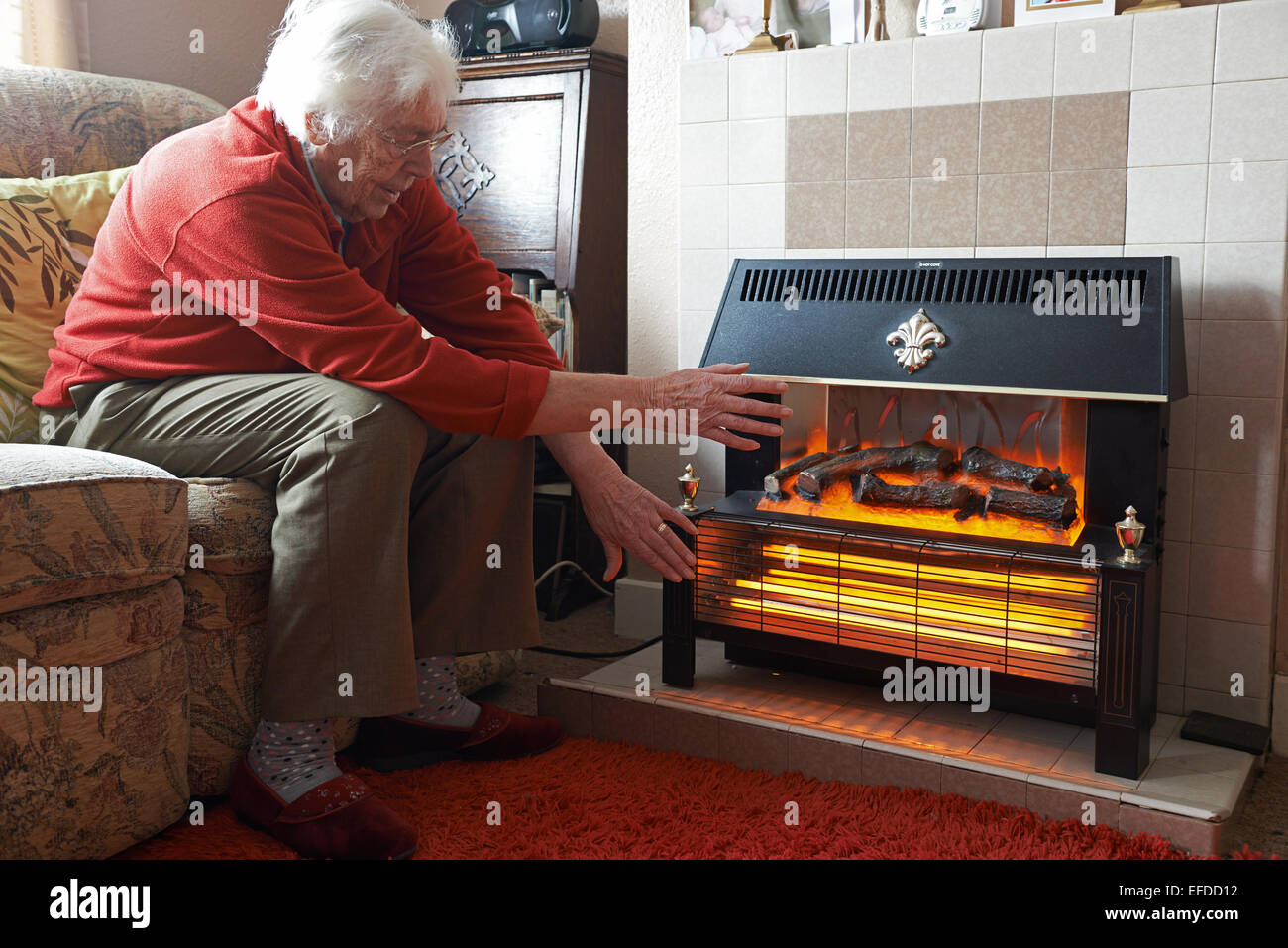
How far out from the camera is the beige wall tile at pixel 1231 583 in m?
1.70

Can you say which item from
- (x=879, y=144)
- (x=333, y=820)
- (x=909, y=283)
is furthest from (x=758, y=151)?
(x=333, y=820)

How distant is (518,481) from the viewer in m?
1.59

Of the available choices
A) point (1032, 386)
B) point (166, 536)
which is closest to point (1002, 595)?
point (1032, 386)

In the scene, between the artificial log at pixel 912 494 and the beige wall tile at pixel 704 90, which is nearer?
the artificial log at pixel 912 494

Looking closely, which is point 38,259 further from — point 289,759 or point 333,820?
point 333,820

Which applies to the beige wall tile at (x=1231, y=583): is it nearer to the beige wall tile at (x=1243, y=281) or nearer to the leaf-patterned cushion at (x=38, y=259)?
the beige wall tile at (x=1243, y=281)

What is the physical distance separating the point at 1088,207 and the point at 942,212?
0.74 ft

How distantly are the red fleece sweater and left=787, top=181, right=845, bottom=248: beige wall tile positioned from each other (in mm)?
730

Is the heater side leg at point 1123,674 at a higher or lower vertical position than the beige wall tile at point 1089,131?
lower

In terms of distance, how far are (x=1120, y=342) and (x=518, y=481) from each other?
33.4 inches

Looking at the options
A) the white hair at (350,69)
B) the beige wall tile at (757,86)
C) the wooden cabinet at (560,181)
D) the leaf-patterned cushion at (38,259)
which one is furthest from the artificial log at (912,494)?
the leaf-patterned cushion at (38,259)

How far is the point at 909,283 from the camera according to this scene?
175 cm

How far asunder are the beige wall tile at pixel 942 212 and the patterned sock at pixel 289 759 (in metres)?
1.21
